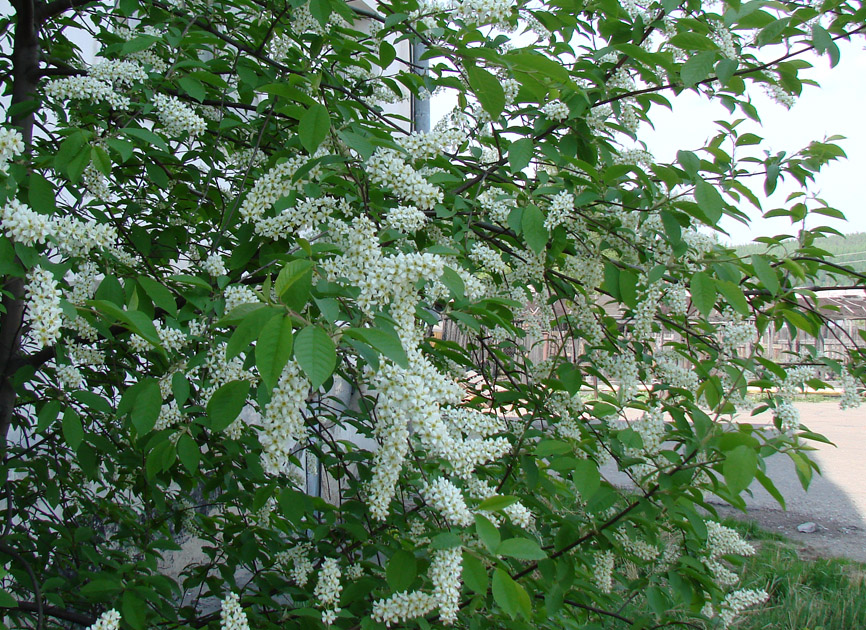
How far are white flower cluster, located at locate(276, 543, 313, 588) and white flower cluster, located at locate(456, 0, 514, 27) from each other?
1.65m

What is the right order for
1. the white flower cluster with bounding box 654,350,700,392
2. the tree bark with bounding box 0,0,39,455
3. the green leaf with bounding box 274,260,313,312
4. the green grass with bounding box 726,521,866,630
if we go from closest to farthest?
the green leaf with bounding box 274,260,313,312 → the tree bark with bounding box 0,0,39,455 → the white flower cluster with bounding box 654,350,700,392 → the green grass with bounding box 726,521,866,630

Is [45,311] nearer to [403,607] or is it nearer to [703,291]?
[403,607]

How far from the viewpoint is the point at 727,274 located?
1979mm

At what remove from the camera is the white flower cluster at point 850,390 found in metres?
2.46

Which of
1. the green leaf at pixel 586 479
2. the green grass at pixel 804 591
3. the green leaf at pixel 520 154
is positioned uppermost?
the green leaf at pixel 520 154

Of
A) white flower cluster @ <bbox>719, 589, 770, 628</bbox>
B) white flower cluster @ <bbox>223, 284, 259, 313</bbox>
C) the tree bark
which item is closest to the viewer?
white flower cluster @ <bbox>223, 284, 259, 313</bbox>

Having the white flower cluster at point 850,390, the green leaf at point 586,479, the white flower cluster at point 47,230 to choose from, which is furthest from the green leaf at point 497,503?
the white flower cluster at point 850,390

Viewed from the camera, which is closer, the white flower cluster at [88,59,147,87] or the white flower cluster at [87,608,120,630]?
the white flower cluster at [87,608,120,630]

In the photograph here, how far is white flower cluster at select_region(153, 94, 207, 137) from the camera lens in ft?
6.63

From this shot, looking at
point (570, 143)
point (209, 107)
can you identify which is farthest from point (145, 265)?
point (570, 143)

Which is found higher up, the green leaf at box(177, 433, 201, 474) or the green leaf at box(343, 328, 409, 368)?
the green leaf at box(343, 328, 409, 368)

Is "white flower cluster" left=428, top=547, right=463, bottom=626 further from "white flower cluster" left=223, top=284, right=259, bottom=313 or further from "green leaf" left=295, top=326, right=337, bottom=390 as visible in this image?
"white flower cluster" left=223, top=284, right=259, bottom=313

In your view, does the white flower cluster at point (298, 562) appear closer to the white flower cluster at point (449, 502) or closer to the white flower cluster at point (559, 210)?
the white flower cluster at point (449, 502)

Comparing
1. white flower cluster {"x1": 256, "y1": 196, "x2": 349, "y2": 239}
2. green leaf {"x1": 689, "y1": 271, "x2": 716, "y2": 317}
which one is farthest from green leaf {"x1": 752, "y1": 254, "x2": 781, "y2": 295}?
white flower cluster {"x1": 256, "y1": 196, "x2": 349, "y2": 239}
